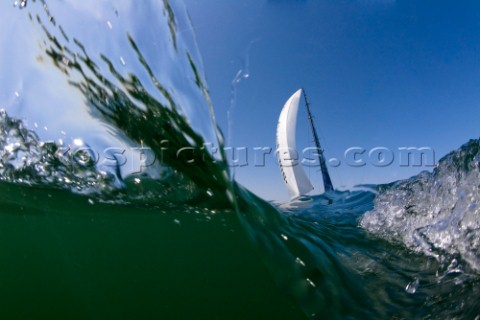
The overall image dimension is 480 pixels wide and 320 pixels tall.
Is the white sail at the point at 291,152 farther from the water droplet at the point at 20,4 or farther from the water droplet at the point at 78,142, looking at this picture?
the water droplet at the point at 20,4

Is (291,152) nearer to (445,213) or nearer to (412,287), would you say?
(445,213)

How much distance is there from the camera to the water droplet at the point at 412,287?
8.36 feet

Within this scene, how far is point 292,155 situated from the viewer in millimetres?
13391

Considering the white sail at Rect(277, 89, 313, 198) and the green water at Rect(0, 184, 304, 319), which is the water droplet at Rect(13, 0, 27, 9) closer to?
the green water at Rect(0, 184, 304, 319)

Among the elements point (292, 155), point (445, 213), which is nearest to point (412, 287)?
point (445, 213)

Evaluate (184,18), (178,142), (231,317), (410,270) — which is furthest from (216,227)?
(184,18)

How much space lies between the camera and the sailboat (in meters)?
11.2

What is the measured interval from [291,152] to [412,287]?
11.2 metres

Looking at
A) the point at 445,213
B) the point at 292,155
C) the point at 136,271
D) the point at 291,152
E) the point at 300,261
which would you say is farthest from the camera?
the point at 291,152

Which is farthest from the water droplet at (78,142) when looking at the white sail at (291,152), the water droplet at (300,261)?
the white sail at (291,152)

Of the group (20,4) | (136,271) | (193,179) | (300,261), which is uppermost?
(20,4)

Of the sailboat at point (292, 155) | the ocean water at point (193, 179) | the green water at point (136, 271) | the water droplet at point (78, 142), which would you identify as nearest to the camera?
the ocean water at point (193, 179)

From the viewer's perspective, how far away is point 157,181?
602 cm

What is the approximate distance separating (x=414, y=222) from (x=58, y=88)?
449 centimetres
